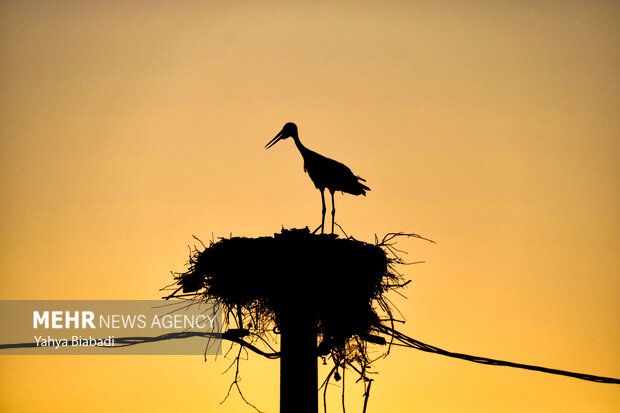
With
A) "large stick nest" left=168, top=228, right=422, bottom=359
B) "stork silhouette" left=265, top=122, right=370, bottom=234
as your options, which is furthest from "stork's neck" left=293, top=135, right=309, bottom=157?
"large stick nest" left=168, top=228, right=422, bottom=359

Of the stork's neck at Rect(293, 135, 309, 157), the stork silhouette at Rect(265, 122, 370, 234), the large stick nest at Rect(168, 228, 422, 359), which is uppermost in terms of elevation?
the stork's neck at Rect(293, 135, 309, 157)

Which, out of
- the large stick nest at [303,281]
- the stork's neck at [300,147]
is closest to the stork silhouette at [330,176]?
the stork's neck at [300,147]

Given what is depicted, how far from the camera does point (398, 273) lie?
13.6 feet

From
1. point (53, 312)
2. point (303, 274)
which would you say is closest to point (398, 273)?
point (303, 274)

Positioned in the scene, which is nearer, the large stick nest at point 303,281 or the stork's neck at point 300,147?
the large stick nest at point 303,281

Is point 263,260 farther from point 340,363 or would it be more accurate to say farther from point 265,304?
point 340,363

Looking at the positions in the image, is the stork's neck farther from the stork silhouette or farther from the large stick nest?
the large stick nest

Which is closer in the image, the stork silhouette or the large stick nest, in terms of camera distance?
the large stick nest

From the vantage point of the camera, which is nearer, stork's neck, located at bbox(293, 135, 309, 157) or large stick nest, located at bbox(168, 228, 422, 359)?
large stick nest, located at bbox(168, 228, 422, 359)

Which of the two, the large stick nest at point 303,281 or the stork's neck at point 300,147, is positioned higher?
the stork's neck at point 300,147

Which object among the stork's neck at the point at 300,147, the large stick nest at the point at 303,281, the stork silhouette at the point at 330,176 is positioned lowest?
the large stick nest at the point at 303,281

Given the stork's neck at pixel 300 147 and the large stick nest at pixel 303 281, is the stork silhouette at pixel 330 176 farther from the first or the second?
the large stick nest at pixel 303 281

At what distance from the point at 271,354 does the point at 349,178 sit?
4.88 feet

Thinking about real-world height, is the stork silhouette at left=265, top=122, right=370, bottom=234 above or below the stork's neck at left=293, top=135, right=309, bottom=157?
below
